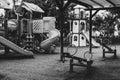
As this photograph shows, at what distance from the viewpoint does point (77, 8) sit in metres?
24.3

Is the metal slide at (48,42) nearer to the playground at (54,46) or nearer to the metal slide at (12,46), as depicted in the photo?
the playground at (54,46)

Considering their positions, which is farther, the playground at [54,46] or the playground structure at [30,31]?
the playground structure at [30,31]

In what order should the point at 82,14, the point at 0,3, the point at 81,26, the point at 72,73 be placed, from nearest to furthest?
the point at 72,73 → the point at 0,3 → the point at 81,26 → the point at 82,14

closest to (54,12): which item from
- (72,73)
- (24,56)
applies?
(24,56)

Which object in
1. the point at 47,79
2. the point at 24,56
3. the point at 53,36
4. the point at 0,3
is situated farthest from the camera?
the point at 53,36

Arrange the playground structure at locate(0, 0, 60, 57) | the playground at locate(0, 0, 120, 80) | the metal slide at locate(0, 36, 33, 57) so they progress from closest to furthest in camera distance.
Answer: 1. the playground at locate(0, 0, 120, 80)
2. the metal slide at locate(0, 36, 33, 57)
3. the playground structure at locate(0, 0, 60, 57)

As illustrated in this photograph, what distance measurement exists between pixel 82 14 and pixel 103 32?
3011mm

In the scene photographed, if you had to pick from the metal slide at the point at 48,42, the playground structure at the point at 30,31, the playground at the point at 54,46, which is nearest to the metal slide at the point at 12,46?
the playground at the point at 54,46

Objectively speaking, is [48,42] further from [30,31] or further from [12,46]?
[12,46]

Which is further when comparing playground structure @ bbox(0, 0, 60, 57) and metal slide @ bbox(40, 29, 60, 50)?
playground structure @ bbox(0, 0, 60, 57)

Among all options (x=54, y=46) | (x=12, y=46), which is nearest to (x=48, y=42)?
(x=54, y=46)

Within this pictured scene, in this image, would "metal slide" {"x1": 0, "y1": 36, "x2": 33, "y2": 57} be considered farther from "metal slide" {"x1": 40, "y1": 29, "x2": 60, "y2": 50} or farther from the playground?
"metal slide" {"x1": 40, "y1": 29, "x2": 60, "y2": 50}

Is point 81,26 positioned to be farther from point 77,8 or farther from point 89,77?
point 89,77

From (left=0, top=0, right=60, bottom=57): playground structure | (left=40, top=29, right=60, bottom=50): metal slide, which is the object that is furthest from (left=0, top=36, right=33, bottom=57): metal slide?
(left=0, top=0, right=60, bottom=57): playground structure
